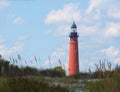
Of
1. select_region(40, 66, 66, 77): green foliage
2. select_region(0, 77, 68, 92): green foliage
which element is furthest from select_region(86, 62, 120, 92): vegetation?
select_region(40, 66, 66, 77): green foliage

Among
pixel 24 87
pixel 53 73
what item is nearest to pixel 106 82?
pixel 24 87

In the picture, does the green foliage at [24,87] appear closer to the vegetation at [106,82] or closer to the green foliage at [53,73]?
the vegetation at [106,82]

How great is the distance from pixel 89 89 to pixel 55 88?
0.99m

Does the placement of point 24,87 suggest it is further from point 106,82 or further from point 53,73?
point 53,73

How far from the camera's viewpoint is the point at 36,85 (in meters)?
11.9

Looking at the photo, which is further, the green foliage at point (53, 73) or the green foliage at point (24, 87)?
the green foliage at point (53, 73)

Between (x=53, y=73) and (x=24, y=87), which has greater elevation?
(x=53, y=73)

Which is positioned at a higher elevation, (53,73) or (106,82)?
(53,73)

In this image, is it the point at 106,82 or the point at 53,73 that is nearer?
the point at 106,82

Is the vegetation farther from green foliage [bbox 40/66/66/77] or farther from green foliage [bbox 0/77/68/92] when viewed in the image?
green foliage [bbox 40/66/66/77]

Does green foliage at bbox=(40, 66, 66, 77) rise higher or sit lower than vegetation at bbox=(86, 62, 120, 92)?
higher

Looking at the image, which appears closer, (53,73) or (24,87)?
(24,87)

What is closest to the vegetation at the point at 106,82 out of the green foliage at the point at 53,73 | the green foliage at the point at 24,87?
the green foliage at the point at 24,87

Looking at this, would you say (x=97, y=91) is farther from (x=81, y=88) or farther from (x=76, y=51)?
(x=76, y=51)
